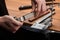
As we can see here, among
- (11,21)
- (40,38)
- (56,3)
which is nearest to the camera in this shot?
(11,21)

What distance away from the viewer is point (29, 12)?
3.92 feet

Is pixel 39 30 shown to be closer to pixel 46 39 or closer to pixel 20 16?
pixel 46 39

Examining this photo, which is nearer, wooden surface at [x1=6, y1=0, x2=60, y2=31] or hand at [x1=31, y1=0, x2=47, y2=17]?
wooden surface at [x1=6, y1=0, x2=60, y2=31]

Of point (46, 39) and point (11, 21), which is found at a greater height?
point (11, 21)

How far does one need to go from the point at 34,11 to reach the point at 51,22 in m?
0.19

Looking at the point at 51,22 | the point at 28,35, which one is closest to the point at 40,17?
the point at 51,22

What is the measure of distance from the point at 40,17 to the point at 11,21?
0.37 m

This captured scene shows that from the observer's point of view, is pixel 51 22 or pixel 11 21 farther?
pixel 51 22

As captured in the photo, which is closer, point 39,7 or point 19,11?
point 39,7

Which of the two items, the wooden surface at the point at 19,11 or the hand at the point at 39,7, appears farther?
the hand at the point at 39,7

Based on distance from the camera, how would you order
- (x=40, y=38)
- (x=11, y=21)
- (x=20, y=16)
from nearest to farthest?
(x=11, y=21) → (x=40, y=38) → (x=20, y=16)

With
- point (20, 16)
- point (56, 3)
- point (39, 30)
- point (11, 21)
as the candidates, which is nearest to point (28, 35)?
point (39, 30)

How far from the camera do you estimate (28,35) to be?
0.88 meters

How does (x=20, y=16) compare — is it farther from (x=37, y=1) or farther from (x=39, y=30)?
(x=39, y=30)
